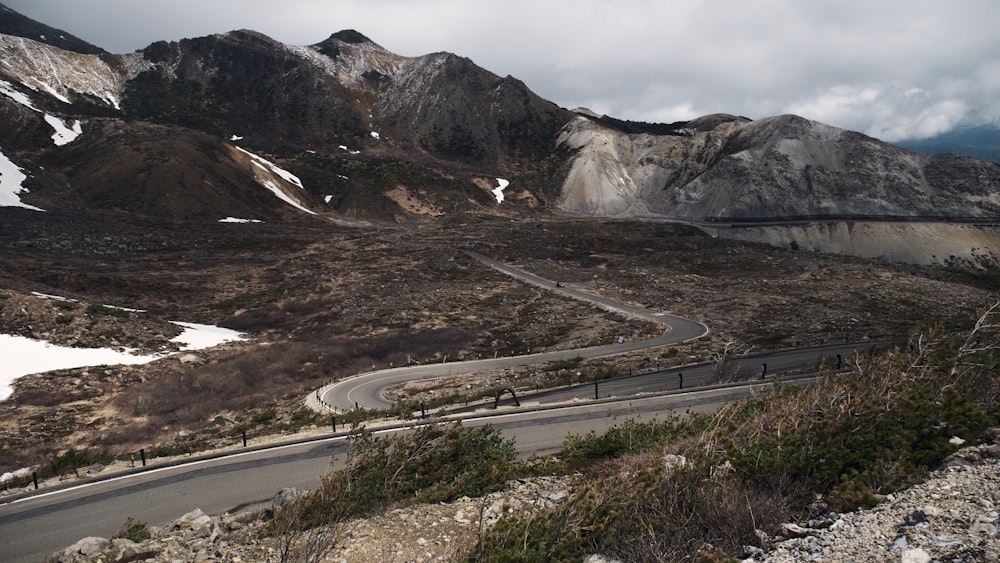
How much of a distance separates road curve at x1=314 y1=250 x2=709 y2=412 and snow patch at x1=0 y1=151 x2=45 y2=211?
3097 inches

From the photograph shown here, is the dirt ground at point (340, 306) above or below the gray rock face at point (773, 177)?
below

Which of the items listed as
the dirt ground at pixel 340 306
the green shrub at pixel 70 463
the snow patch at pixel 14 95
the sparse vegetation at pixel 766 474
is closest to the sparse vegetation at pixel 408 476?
the sparse vegetation at pixel 766 474

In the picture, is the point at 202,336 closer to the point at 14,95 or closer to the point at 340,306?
the point at 340,306

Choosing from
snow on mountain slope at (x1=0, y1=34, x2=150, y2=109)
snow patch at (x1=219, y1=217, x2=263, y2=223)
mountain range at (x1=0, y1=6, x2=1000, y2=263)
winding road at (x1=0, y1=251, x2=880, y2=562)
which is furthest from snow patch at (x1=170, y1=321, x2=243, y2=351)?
snow on mountain slope at (x1=0, y1=34, x2=150, y2=109)

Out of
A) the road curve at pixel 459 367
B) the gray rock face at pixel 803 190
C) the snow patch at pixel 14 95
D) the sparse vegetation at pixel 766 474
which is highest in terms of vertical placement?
the snow patch at pixel 14 95

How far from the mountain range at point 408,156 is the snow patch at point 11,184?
40 centimetres

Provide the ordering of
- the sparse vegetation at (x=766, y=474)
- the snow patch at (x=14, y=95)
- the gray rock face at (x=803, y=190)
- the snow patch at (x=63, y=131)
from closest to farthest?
the sparse vegetation at (x=766, y=474) → the gray rock face at (x=803, y=190) → the snow patch at (x=63, y=131) → the snow patch at (x=14, y=95)

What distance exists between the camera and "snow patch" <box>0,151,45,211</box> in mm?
76312

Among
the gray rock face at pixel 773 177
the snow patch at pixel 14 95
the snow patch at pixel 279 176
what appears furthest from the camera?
the snow patch at pixel 14 95

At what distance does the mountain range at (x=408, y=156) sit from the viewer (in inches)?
3435

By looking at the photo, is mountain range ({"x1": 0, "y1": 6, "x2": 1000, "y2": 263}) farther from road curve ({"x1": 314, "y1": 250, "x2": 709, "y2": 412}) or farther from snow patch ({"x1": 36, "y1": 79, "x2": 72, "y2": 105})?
road curve ({"x1": 314, "y1": 250, "x2": 709, "y2": 412})

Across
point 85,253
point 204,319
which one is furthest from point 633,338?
→ point 85,253

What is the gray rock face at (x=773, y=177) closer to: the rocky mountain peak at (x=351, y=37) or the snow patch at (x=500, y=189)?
the snow patch at (x=500, y=189)

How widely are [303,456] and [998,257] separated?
334 ft
